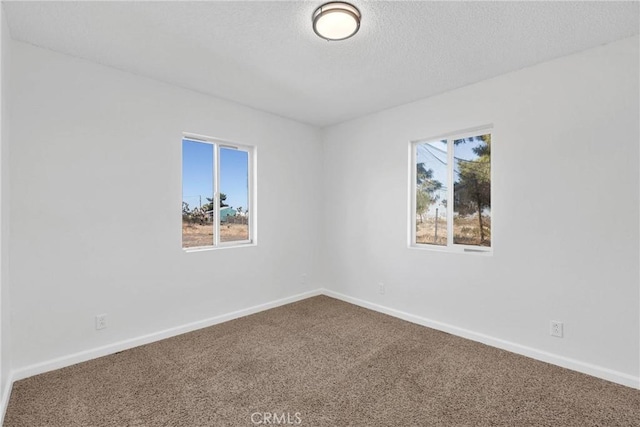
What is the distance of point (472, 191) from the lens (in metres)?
3.14

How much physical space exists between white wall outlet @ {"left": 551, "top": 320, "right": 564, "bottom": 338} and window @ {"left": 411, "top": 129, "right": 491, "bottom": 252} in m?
0.79

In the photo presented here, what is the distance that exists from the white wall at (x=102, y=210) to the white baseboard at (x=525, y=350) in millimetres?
1840

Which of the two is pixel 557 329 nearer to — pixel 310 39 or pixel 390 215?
pixel 390 215

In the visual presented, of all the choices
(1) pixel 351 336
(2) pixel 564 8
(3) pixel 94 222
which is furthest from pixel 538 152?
(3) pixel 94 222

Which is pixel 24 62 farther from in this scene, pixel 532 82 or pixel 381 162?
pixel 532 82

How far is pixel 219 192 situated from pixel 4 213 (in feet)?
5.93

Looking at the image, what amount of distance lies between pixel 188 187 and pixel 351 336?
230cm

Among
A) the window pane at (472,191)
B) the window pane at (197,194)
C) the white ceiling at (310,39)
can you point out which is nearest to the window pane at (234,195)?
the window pane at (197,194)

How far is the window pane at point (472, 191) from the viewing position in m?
3.04

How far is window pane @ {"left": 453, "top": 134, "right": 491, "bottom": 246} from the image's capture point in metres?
3.04

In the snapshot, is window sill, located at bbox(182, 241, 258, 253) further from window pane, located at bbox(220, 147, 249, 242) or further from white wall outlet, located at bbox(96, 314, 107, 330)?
white wall outlet, located at bbox(96, 314, 107, 330)

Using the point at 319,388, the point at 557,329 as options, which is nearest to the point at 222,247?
the point at 319,388

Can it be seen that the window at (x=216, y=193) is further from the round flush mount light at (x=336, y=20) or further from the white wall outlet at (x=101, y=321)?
the round flush mount light at (x=336, y=20)

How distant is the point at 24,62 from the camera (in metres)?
2.27
